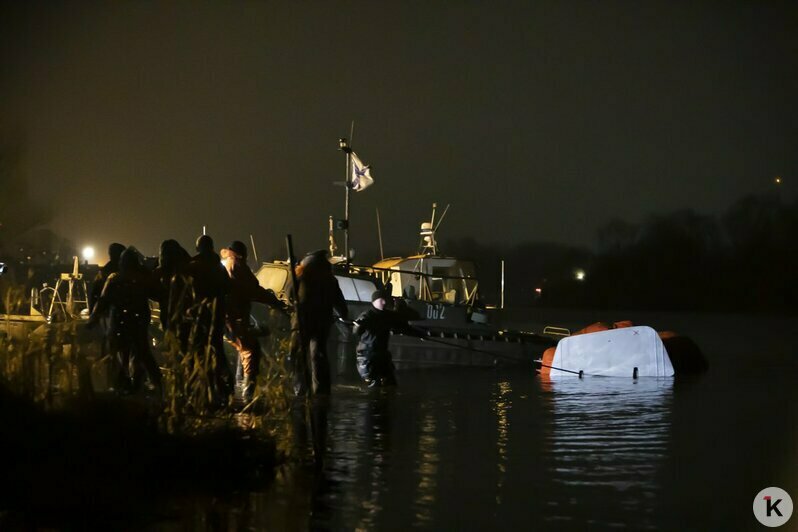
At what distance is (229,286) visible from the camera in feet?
39.7

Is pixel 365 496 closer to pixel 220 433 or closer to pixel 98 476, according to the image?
pixel 220 433

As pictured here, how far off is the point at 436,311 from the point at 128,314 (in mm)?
13101

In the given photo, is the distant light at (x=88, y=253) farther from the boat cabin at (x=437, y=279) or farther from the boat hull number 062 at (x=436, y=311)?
the boat hull number 062 at (x=436, y=311)

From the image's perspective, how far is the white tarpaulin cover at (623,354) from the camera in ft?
65.0

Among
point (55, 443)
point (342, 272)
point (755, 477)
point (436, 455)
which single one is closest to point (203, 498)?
point (55, 443)

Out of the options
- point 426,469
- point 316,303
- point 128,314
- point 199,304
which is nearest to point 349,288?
point 316,303

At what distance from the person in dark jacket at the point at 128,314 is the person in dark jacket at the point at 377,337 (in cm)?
378

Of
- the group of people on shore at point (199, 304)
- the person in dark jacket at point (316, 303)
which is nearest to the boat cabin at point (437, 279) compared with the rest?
the person in dark jacket at point (316, 303)

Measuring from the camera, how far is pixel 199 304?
1070 cm

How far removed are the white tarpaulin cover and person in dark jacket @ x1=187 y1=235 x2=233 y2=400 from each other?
32.6ft

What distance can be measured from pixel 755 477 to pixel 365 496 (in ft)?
11.4

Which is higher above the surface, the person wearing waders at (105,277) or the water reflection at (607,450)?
the person wearing waders at (105,277)

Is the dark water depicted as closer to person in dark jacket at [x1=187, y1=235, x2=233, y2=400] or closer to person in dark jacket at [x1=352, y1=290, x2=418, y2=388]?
person in dark jacket at [x1=352, y1=290, x2=418, y2=388]
